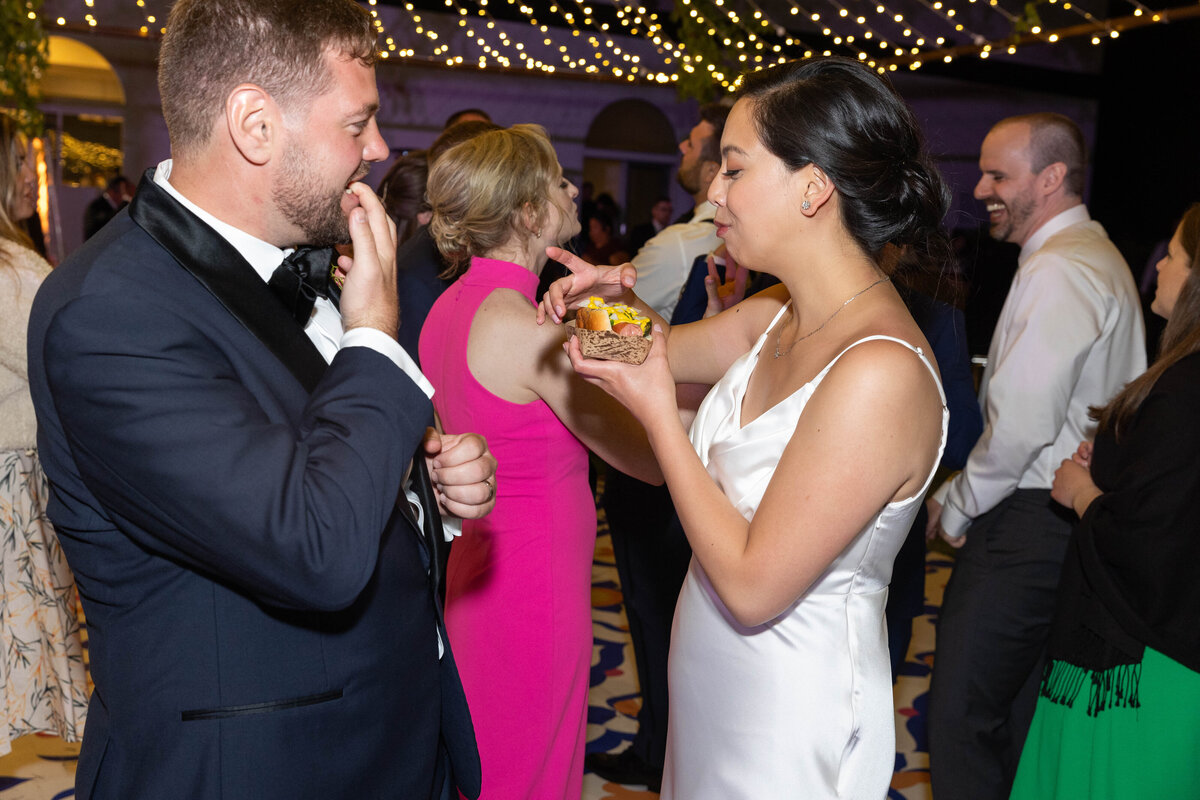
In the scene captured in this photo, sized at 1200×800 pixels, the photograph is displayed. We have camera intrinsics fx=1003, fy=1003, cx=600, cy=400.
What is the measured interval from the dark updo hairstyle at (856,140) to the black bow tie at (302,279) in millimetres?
769

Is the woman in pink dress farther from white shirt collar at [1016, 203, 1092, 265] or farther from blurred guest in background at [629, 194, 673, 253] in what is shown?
blurred guest in background at [629, 194, 673, 253]

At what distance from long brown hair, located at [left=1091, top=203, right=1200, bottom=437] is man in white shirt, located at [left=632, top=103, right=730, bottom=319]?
1802mm

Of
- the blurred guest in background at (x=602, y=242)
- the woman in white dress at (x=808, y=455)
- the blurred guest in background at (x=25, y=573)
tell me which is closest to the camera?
the woman in white dress at (x=808, y=455)

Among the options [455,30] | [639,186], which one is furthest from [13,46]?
[639,186]

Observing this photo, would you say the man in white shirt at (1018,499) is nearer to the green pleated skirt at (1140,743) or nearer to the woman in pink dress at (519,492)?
the green pleated skirt at (1140,743)

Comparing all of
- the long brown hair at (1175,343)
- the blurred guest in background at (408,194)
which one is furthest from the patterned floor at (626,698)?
the blurred guest in background at (408,194)

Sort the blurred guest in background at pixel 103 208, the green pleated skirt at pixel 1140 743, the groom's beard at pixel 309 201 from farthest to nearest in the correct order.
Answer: the blurred guest in background at pixel 103 208, the green pleated skirt at pixel 1140 743, the groom's beard at pixel 309 201

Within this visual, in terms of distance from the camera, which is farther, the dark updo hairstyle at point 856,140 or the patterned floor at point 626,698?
the patterned floor at point 626,698

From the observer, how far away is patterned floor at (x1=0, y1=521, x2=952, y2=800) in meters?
3.20

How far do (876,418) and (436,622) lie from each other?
0.73m

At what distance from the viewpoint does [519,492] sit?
2.28 m

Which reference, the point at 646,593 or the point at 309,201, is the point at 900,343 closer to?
the point at 309,201

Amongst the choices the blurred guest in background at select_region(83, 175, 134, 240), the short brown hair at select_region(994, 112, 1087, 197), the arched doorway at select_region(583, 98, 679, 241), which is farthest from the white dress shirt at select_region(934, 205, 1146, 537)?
the arched doorway at select_region(583, 98, 679, 241)

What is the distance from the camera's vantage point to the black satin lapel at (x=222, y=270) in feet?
4.10
